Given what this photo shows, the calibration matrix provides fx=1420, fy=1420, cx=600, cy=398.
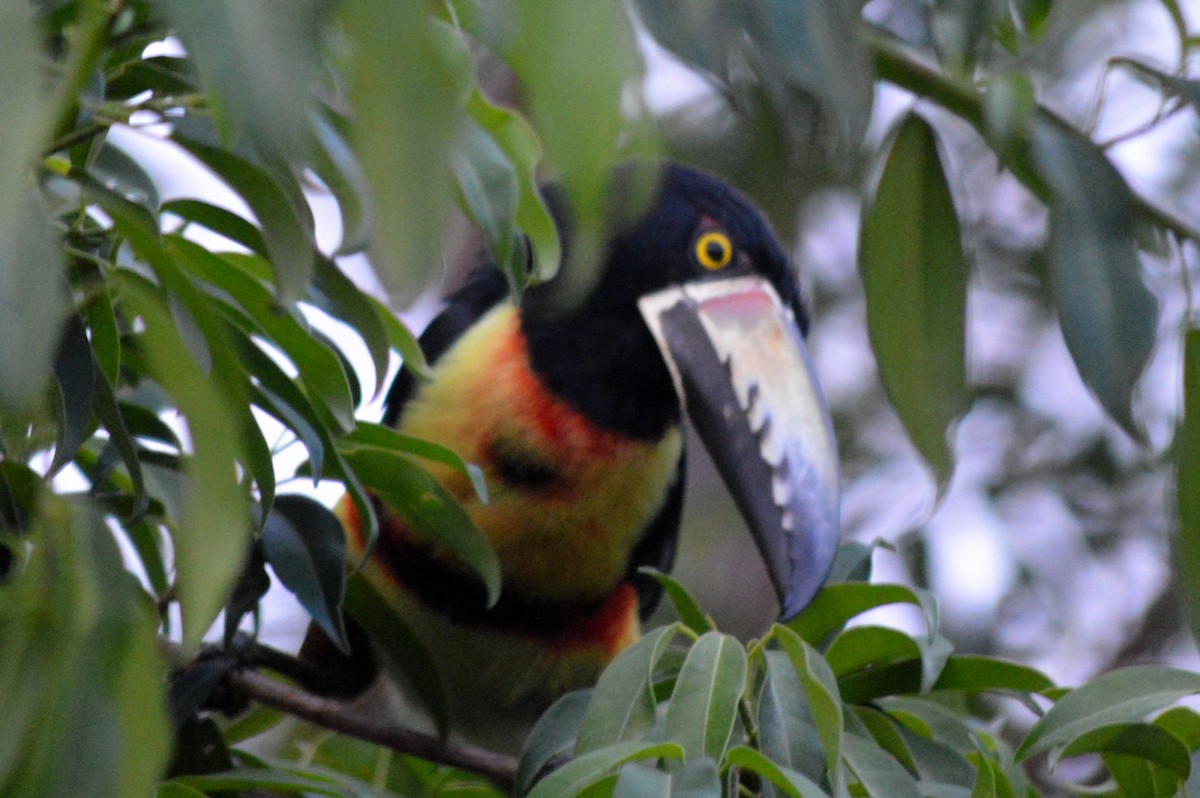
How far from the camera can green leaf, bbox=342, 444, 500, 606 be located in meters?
1.22

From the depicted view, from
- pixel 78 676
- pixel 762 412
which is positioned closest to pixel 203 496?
pixel 78 676

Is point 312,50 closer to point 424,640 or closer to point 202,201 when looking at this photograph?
point 202,201

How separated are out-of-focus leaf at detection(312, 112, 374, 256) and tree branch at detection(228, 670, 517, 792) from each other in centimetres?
73

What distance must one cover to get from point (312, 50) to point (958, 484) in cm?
313

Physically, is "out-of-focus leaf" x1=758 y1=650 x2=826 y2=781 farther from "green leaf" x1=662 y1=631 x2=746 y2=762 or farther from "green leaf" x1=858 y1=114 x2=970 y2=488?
"green leaf" x1=858 y1=114 x2=970 y2=488

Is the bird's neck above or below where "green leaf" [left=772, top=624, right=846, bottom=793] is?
below

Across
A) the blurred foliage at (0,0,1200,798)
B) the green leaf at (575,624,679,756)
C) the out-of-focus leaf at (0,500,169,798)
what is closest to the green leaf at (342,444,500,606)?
the blurred foliage at (0,0,1200,798)

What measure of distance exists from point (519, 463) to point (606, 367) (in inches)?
7.1

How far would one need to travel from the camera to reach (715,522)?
9.16 feet

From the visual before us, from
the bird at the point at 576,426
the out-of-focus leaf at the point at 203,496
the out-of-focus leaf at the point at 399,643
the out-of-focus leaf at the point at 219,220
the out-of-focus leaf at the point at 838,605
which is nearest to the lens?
the out-of-focus leaf at the point at 203,496

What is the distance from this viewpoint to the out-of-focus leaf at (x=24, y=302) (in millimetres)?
514

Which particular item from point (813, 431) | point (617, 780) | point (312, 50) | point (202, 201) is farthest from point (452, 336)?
point (312, 50)

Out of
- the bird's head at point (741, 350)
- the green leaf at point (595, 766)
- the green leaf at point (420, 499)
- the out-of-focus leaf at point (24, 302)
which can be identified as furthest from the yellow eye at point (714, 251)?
the out-of-focus leaf at point (24, 302)

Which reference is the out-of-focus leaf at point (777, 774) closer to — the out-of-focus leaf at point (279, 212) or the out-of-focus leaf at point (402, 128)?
the out-of-focus leaf at point (279, 212)
